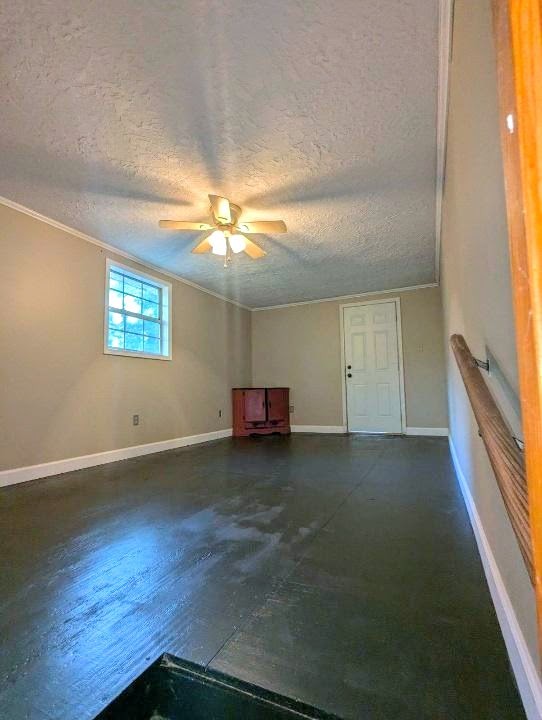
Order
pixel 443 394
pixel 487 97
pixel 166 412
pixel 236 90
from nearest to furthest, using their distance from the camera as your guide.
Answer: pixel 487 97
pixel 236 90
pixel 166 412
pixel 443 394

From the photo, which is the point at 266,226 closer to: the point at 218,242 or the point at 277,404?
the point at 218,242

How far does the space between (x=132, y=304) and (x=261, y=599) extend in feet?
11.9

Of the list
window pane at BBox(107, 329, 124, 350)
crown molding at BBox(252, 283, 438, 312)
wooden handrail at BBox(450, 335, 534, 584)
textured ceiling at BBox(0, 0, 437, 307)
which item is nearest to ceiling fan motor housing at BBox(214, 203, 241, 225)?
textured ceiling at BBox(0, 0, 437, 307)

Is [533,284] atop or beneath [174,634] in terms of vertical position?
atop

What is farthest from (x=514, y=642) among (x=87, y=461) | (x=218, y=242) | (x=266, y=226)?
(x=87, y=461)

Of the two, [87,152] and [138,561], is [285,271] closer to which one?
[87,152]

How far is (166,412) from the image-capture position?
4.33 metres

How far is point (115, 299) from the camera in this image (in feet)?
12.5

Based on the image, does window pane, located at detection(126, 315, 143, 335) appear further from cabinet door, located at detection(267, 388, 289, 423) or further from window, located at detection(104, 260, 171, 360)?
cabinet door, located at detection(267, 388, 289, 423)

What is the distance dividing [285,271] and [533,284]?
14.1ft

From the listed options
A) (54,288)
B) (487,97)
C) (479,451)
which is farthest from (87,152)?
(479,451)

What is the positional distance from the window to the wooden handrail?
3.54 meters

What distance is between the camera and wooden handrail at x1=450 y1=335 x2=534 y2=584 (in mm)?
505

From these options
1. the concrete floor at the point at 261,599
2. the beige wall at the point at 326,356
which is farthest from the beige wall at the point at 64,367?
the beige wall at the point at 326,356
